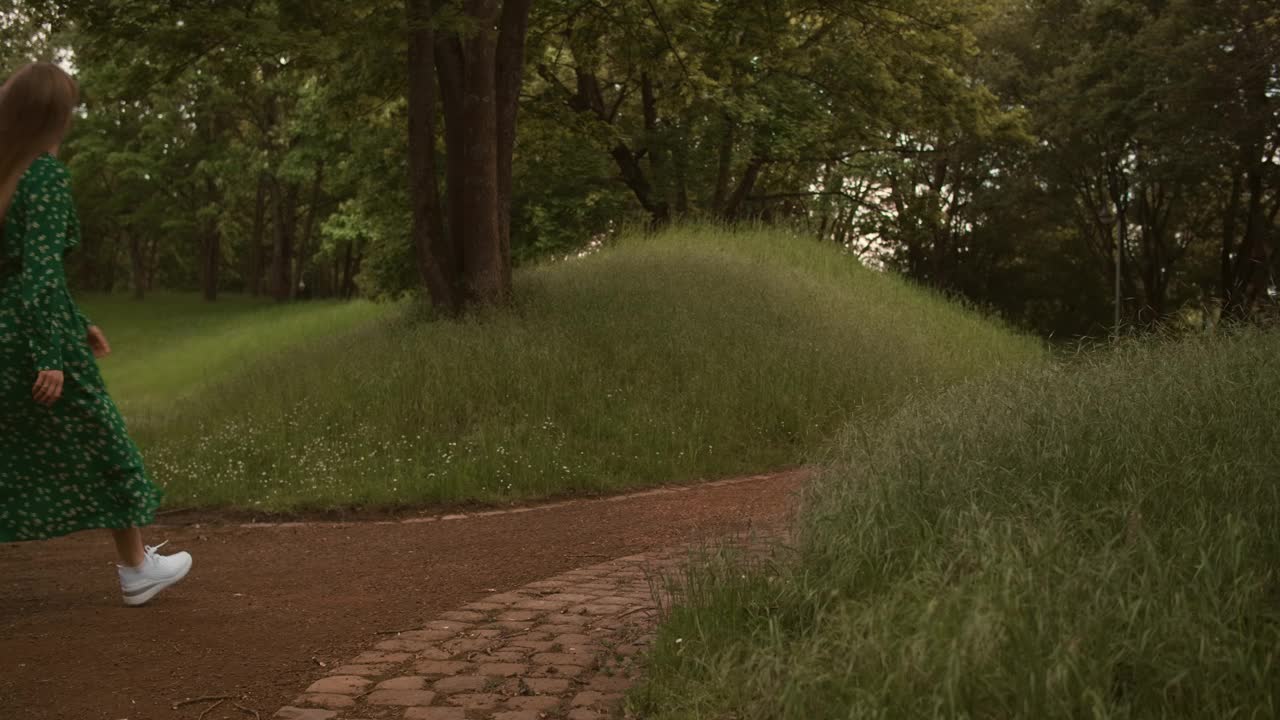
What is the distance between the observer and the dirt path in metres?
4.59

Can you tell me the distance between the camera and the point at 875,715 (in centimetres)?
308

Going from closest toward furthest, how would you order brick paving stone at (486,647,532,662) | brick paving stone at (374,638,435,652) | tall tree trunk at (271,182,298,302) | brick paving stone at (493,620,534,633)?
brick paving stone at (486,647,532,662) → brick paving stone at (374,638,435,652) → brick paving stone at (493,620,534,633) → tall tree trunk at (271,182,298,302)

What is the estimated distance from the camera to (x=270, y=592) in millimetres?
6184

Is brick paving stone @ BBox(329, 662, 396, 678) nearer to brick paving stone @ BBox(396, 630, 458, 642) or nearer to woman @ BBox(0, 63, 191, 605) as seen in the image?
brick paving stone @ BBox(396, 630, 458, 642)

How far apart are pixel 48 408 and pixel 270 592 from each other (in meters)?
1.54

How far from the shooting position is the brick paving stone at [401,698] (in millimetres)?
4293

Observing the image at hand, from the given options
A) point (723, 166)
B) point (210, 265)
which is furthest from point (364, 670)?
point (210, 265)

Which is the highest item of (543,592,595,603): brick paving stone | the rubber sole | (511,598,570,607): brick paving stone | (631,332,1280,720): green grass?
(631,332,1280,720): green grass

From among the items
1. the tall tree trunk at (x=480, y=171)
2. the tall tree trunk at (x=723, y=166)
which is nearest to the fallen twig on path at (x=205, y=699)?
the tall tree trunk at (x=480, y=171)

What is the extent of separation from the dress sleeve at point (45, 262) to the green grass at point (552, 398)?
13.2ft

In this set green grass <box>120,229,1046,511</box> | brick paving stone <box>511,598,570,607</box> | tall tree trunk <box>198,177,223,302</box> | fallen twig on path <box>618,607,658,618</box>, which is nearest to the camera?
fallen twig on path <box>618,607,658,618</box>

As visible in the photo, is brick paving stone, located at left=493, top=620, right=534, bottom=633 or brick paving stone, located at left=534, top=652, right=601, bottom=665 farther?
brick paving stone, located at left=493, top=620, right=534, bottom=633

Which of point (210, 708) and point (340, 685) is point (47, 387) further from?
point (340, 685)

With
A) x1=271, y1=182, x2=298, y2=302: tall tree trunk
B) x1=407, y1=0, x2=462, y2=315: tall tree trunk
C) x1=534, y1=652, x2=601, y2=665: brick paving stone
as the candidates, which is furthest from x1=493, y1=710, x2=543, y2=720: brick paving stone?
x1=271, y1=182, x2=298, y2=302: tall tree trunk
